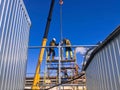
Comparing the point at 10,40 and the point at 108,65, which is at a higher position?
the point at 10,40

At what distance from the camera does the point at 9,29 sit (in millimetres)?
3332

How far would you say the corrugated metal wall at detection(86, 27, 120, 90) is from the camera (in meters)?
3.23

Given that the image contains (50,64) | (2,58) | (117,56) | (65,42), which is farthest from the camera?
(65,42)

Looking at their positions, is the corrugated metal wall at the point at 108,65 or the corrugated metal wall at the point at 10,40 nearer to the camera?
the corrugated metal wall at the point at 10,40

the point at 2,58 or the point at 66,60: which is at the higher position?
the point at 66,60

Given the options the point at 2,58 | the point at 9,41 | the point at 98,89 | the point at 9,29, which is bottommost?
the point at 98,89

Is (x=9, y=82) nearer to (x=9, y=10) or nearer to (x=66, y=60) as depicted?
(x=9, y=10)

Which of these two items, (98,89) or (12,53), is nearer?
(12,53)

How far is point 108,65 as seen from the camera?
3672 mm

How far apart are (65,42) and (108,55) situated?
34.3 ft

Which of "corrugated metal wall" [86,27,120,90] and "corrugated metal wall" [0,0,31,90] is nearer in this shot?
"corrugated metal wall" [0,0,31,90]

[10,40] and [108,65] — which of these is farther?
[108,65]

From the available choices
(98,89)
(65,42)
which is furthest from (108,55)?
(65,42)

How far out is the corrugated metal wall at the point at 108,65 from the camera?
323 centimetres
